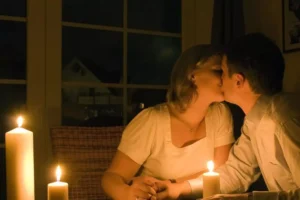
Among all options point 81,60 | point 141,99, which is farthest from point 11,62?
point 141,99

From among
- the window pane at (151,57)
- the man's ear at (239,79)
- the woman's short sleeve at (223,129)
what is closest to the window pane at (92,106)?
the window pane at (151,57)

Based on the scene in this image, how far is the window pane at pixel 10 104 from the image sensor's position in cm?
222

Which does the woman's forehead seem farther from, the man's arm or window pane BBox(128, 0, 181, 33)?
window pane BBox(128, 0, 181, 33)

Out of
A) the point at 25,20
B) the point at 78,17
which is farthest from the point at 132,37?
the point at 25,20

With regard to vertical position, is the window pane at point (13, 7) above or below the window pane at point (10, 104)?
above

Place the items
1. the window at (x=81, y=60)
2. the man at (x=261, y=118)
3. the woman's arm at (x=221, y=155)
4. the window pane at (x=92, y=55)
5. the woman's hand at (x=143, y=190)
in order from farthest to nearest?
the window pane at (x=92, y=55) < the window at (x=81, y=60) < the woman's arm at (x=221, y=155) < the woman's hand at (x=143, y=190) < the man at (x=261, y=118)

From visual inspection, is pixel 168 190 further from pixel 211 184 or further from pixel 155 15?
pixel 155 15

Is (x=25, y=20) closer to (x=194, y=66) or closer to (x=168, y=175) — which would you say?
(x=194, y=66)

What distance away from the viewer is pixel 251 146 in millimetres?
1659

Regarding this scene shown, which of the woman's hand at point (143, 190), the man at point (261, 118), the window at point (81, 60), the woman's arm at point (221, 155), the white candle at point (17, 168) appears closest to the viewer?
the white candle at point (17, 168)

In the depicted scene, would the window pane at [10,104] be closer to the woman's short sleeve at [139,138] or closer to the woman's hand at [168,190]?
the woman's short sleeve at [139,138]

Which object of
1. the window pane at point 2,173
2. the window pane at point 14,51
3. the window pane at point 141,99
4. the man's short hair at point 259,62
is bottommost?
the window pane at point 2,173

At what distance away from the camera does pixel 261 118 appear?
56.1 inches

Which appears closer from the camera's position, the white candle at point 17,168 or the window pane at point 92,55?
the white candle at point 17,168
